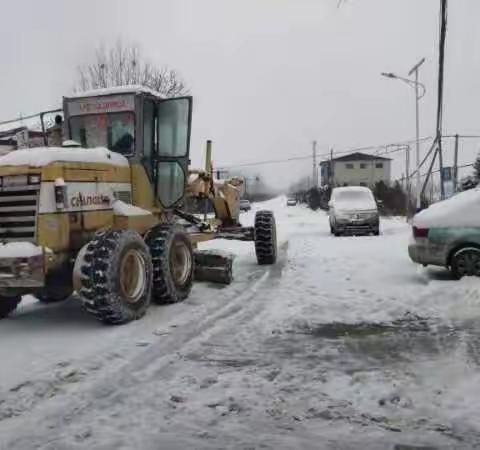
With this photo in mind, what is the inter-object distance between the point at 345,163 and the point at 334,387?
110294 mm

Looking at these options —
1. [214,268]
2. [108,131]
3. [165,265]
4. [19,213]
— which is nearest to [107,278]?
[19,213]

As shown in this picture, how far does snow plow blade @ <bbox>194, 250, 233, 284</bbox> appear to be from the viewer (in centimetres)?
1038

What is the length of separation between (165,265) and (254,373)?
3253 mm

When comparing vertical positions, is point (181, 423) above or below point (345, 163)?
below

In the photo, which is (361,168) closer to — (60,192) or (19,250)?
(60,192)

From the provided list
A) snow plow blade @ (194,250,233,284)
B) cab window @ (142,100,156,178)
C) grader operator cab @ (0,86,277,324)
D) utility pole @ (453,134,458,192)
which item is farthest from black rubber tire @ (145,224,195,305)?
utility pole @ (453,134,458,192)

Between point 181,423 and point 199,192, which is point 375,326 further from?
point 199,192

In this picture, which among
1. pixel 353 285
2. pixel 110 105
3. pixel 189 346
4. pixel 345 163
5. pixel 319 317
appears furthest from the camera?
pixel 345 163

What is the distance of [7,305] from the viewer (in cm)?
799

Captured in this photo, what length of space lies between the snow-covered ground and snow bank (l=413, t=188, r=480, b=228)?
3.88 feet

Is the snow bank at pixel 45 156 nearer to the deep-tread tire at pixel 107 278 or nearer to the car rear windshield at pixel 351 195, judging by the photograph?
the deep-tread tire at pixel 107 278

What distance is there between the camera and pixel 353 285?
998 centimetres

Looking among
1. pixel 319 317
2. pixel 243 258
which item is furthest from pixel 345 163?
pixel 319 317

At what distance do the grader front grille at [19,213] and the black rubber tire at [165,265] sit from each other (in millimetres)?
1897
